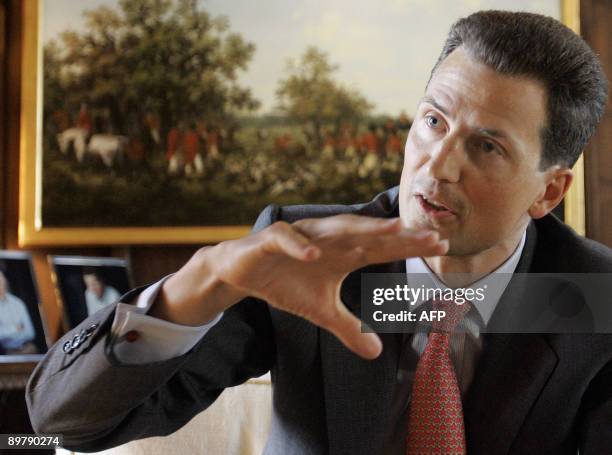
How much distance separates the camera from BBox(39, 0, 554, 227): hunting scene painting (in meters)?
2.59

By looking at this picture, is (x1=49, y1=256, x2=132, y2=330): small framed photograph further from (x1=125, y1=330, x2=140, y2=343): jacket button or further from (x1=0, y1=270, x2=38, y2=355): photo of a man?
(x1=125, y1=330, x2=140, y2=343): jacket button

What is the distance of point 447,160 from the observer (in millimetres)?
1041

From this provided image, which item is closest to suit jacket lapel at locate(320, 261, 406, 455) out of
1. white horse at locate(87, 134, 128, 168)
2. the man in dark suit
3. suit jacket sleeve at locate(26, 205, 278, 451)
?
the man in dark suit

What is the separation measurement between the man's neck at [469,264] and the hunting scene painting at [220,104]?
1453mm

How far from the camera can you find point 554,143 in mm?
1171

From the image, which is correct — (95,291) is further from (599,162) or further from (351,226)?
(351,226)

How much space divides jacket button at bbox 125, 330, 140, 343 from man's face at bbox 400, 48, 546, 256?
1.33 ft

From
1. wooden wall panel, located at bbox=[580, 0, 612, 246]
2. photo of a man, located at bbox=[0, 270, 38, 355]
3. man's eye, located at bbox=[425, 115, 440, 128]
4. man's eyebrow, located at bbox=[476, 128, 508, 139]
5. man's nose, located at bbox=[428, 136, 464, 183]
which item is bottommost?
photo of a man, located at bbox=[0, 270, 38, 355]

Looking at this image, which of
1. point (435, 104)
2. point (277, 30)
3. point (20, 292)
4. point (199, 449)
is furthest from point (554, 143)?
point (20, 292)

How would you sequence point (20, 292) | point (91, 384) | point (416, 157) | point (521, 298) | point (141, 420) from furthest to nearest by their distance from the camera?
point (20, 292), point (521, 298), point (416, 157), point (141, 420), point (91, 384)

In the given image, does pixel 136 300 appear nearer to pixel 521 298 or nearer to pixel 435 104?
pixel 435 104

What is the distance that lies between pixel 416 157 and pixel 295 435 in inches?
Result: 17.7

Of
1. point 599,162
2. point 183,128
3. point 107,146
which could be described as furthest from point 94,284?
point 599,162

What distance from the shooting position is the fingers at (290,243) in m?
0.62
